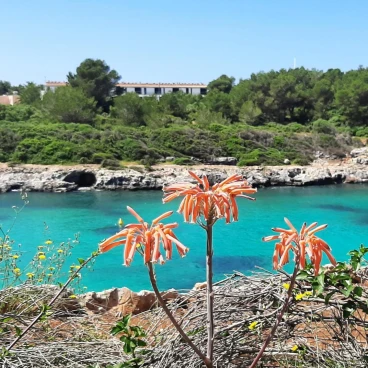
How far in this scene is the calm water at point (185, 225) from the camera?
39.8 feet

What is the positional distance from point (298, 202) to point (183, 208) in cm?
2173

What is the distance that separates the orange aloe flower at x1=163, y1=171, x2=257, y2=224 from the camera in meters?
1.57

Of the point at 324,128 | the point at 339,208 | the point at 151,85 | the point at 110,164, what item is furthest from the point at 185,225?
the point at 151,85

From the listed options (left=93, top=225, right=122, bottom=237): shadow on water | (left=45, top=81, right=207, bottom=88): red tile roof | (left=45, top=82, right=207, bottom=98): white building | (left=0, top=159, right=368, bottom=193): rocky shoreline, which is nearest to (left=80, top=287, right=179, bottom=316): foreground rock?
(left=93, top=225, right=122, bottom=237): shadow on water

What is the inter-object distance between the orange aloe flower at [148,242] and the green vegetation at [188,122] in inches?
1058

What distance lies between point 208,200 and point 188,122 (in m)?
37.4

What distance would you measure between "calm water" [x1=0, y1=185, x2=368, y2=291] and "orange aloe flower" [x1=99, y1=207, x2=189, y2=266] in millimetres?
9032

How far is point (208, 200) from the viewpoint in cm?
159

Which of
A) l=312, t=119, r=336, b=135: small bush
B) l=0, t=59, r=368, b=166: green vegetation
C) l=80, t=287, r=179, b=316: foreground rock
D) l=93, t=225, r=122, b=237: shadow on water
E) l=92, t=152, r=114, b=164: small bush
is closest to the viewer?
l=80, t=287, r=179, b=316: foreground rock

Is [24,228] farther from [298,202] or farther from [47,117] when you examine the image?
[47,117]

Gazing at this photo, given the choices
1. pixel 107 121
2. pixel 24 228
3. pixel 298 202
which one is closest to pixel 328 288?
pixel 24 228

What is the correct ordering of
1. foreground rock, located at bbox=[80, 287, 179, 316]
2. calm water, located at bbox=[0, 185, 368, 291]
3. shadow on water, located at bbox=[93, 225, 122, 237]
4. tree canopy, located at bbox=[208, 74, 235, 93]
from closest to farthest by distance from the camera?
foreground rock, located at bbox=[80, 287, 179, 316] → calm water, located at bbox=[0, 185, 368, 291] → shadow on water, located at bbox=[93, 225, 122, 237] → tree canopy, located at bbox=[208, 74, 235, 93]

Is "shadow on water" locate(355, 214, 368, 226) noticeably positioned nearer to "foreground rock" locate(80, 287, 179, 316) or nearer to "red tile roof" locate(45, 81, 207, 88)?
"foreground rock" locate(80, 287, 179, 316)

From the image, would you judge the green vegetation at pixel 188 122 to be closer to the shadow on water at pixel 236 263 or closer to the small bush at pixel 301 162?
the small bush at pixel 301 162
